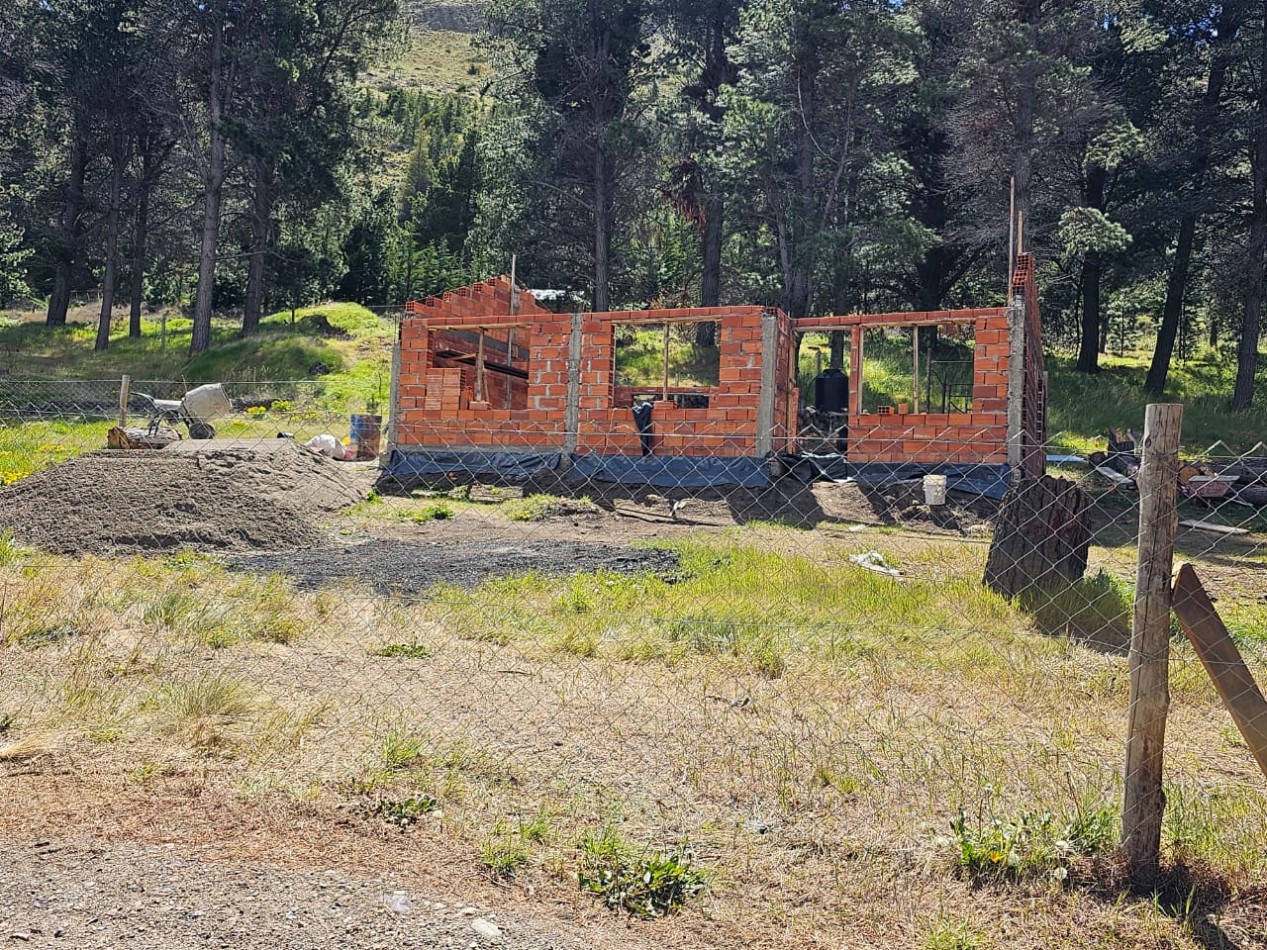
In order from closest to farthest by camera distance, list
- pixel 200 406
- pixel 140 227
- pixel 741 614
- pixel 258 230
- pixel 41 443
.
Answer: pixel 741 614, pixel 41 443, pixel 200 406, pixel 258 230, pixel 140 227

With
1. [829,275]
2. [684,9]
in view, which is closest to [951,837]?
[829,275]

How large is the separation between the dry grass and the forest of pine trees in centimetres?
1697

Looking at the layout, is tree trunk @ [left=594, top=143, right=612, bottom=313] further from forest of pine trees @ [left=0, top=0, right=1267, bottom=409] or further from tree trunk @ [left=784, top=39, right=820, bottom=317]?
tree trunk @ [left=784, top=39, right=820, bottom=317]

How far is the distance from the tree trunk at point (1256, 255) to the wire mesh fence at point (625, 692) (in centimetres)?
1478

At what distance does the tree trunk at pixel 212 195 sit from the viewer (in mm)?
26656

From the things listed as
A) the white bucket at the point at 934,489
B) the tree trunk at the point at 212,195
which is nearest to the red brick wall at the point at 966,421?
the white bucket at the point at 934,489

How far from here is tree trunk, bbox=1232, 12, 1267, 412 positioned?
22427 millimetres

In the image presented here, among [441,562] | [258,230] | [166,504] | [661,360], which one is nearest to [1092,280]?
[661,360]

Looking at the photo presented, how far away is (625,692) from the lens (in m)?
5.10

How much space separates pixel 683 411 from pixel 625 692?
8.81m

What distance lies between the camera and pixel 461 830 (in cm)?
351

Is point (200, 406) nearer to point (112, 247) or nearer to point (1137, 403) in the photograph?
point (112, 247)

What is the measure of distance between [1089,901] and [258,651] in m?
4.46

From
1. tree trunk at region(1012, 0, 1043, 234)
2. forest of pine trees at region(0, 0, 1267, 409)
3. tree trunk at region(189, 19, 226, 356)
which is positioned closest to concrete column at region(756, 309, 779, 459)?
forest of pine trees at region(0, 0, 1267, 409)
